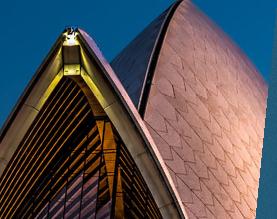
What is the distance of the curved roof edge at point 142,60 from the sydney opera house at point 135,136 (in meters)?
0.04

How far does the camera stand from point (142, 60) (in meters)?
17.2

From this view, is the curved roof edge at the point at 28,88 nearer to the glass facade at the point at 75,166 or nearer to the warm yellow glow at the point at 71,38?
the warm yellow glow at the point at 71,38

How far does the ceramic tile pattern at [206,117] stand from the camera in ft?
47.1

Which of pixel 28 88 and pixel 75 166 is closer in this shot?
pixel 28 88

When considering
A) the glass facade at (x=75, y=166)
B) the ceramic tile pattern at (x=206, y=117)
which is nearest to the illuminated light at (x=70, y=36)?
the glass facade at (x=75, y=166)

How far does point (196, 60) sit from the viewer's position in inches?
720

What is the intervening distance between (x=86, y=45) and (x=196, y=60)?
6.78 meters

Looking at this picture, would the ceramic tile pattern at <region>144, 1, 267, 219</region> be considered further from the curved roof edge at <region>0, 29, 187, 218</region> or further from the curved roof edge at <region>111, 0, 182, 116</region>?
the curved roof edge at <region>0, 29, 187, 218</region>

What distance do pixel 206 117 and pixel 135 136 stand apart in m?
5.03

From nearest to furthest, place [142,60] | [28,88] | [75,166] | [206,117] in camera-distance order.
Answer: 1. [28,88]
2. [75,166]
3. [206,117]
4. [142,60]

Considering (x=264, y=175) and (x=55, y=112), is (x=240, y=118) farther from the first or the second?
(x=264, y=175)

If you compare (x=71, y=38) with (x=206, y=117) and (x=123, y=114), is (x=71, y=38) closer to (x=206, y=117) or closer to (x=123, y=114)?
(x=123, y=114)

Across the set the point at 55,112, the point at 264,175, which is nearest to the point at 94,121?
the point at 55,112

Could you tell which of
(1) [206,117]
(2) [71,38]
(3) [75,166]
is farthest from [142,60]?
(2) [71,38]
